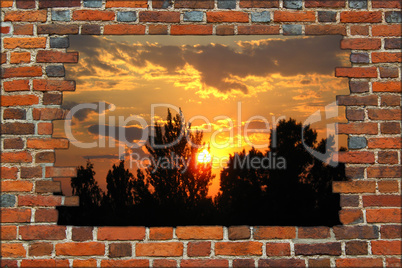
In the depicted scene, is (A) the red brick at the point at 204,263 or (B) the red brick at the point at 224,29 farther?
(B) the red brick at the point at 224,29

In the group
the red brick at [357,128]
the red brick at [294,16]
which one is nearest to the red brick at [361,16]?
the red brick at [294,16]

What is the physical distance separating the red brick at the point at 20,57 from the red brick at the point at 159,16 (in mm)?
840

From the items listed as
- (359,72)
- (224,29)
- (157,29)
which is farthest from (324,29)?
(157,29)

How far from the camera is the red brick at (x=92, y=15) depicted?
2.56 m

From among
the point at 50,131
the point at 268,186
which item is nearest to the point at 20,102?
the point at 50,131

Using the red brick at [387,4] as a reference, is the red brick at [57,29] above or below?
below

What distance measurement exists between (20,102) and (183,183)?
1.27 meters

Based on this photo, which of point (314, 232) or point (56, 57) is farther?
point (56, 57)

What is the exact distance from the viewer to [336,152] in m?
2.50

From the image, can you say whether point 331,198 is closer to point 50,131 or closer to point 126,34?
point 126,34

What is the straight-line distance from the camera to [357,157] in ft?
8.14

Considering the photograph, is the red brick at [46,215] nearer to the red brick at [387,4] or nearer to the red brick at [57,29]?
the red brick at [57,29]

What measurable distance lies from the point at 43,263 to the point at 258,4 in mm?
2314

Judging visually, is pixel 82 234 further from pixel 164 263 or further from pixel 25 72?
pixel 25 72
